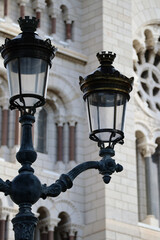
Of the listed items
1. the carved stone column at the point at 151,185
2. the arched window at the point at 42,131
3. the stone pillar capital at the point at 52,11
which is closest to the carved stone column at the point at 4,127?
the arched window at the point at 42,131

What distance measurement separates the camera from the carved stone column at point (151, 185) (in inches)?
732

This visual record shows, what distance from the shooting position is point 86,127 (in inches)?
723

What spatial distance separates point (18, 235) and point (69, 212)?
1028cm

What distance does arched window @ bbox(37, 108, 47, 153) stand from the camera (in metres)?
17.8

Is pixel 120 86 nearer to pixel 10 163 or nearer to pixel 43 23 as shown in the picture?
pixel 10 163

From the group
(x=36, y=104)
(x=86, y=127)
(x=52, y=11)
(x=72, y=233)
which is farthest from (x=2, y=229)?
(x=36, y=104)

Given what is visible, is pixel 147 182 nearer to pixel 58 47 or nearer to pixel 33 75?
pixel 58 47

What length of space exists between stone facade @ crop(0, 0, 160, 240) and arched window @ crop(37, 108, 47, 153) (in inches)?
0.9

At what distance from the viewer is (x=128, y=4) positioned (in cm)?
1969

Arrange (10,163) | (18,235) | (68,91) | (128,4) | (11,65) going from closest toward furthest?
1. (18,235)
2. (11,65)
3. (10,163)
4. (68,91)
5. (128,4)

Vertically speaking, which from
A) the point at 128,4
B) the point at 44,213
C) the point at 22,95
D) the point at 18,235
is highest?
the point at 128,4

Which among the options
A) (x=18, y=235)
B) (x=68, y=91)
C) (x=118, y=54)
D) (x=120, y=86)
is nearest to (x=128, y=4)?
(x=118, y=54)

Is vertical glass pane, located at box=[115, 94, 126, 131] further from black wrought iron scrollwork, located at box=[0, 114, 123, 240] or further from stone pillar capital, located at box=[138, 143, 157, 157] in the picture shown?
stone pillar capital, located at box=[138, 143, 157, 157]

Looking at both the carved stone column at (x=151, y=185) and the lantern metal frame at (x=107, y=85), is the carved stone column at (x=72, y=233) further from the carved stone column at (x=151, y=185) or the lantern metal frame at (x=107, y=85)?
the lantern metal frame at (x=107, y=85)
